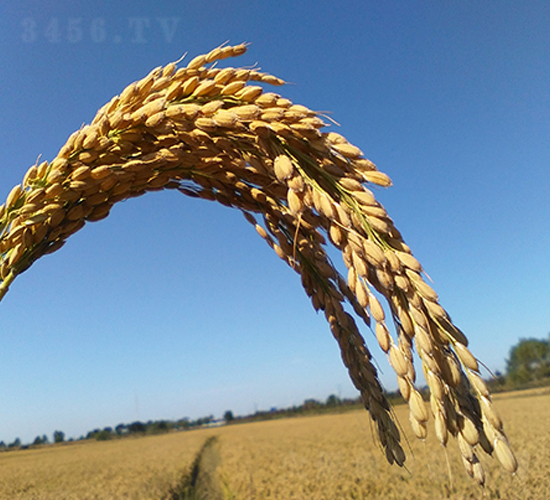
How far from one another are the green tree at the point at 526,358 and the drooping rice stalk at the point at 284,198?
176ft

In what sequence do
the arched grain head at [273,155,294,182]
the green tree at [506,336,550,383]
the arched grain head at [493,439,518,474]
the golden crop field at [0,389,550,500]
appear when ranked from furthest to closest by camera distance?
1. the green tree at [506,336,550,383]
2. the golden crop field at [0,389,550,500]
3. the arched grain head at [273,155,294,182]
4. the arched grain head at [493,439,518,474]

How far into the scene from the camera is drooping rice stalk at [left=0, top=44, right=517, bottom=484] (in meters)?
0.79

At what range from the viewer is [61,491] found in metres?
15.0

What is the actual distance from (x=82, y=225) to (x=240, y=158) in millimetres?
516

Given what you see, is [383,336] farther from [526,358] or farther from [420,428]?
[526,358]

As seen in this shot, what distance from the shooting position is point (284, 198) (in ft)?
3.88

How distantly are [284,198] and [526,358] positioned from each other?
245 ft

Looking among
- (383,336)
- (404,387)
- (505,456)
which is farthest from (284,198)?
(505,456)

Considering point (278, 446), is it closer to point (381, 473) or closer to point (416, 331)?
point (381, 473)

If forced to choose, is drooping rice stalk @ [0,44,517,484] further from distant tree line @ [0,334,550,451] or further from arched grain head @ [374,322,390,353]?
distant tree line @ [0,334,550,451]

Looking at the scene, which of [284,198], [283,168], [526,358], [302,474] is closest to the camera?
[283,168]

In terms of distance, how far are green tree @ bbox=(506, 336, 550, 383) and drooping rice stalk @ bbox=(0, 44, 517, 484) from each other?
53.6 meters

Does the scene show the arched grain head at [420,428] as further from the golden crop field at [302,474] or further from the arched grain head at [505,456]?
the golden crop field at [302,474]

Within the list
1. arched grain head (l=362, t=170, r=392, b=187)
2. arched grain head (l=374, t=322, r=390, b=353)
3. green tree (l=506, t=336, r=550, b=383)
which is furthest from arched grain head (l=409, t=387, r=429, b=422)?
green tree (l=506, t=336, r=550, b=383)
